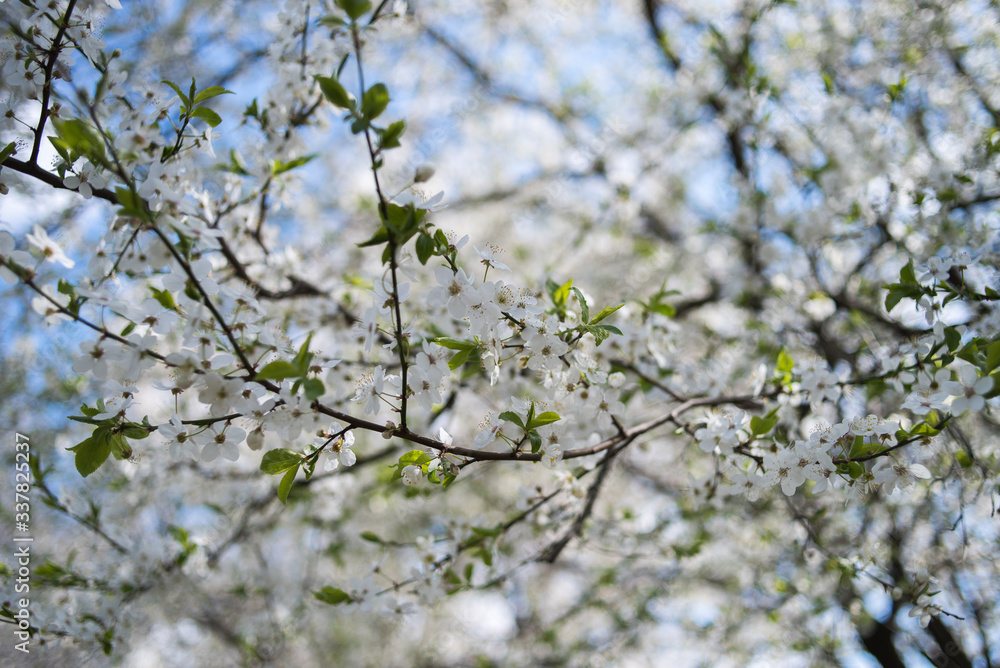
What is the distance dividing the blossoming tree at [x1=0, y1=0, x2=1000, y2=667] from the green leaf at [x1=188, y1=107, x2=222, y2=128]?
0.02 m

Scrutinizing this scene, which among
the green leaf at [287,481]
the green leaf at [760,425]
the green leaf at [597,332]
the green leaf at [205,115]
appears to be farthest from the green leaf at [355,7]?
the green leaf at [760,425]

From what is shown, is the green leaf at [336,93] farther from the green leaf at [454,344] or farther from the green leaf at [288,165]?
the green leaf at [288,165]

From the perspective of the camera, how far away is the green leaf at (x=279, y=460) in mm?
1040

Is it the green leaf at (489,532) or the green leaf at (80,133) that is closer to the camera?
the green leaf at (80,133)

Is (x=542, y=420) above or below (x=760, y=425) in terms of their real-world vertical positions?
above

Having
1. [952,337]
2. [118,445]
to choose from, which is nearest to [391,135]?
[118,445]

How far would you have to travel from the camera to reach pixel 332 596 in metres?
1.56

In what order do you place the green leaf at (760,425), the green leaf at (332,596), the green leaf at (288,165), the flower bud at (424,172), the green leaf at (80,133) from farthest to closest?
the green leaf at (288,165), the green leaf at (332,596), the green leaf at (760,425), the flower bud at (424,172), the green leaf at (80,133)

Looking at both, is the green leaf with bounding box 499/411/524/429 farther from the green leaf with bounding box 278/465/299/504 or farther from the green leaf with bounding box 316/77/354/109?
the green leaf with bounding box 316/77/354/109

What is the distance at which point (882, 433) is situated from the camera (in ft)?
3.96

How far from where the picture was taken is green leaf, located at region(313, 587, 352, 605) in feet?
5.10

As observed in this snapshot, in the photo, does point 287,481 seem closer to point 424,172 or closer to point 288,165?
point 424,172

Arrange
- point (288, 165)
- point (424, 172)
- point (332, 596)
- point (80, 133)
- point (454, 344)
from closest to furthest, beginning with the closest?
point (80, 133), point (424, 172), point (454, 344), point (332, 596), point (288, 165)

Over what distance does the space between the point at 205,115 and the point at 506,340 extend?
2.88 ft
